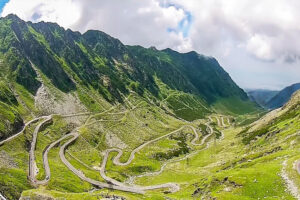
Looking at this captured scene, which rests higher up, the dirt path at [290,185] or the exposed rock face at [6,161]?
the exposed rock face at [6,161]

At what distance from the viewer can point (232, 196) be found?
7794 cm

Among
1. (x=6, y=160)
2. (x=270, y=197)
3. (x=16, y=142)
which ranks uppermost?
(x=16, y=142)

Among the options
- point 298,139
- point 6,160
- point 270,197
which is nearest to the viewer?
point 270,197

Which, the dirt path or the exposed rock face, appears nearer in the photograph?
the dirt path

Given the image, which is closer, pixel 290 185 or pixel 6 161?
pixel 290 185

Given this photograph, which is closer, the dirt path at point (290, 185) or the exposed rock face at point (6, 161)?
the dirt path at point (290, 185)

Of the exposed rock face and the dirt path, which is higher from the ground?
the exposed rock face

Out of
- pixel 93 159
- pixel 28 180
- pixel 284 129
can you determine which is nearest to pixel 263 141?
pixel 284 129

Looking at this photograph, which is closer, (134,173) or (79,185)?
(79,185)

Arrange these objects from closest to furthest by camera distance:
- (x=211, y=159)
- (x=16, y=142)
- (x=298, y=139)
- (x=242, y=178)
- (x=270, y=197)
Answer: (x=270, y=197), (x=242, y=178), (x=298, y=139), (x=16, y=142), (x=211, y=159)

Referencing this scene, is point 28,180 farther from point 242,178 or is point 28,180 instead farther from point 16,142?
point 242,178

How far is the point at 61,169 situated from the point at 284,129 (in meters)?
125

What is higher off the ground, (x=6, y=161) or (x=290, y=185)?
(x=6, y=161)

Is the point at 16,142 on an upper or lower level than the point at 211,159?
upper
